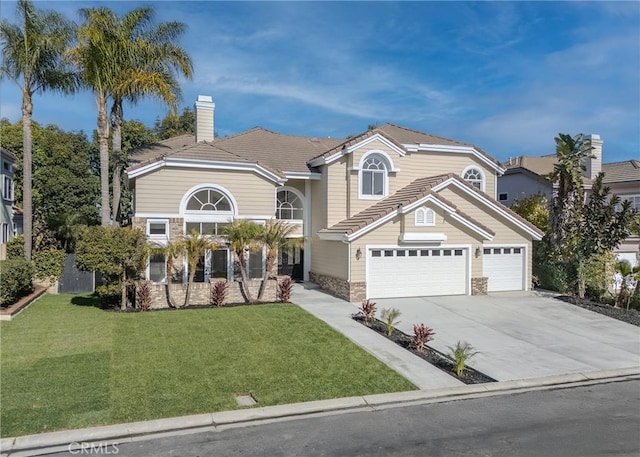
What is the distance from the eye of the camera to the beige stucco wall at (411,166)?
1970 cm

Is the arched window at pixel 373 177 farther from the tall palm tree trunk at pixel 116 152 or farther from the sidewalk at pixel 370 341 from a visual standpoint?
the tall palm tree trunk at pixel 116 152

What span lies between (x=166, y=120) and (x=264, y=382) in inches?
1537

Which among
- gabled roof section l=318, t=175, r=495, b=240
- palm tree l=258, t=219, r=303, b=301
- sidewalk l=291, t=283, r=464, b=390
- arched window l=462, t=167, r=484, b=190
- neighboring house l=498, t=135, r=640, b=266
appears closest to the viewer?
sidewalk l=291, t=283, r=464, b=390

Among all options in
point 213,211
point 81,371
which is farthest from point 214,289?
point 81,371

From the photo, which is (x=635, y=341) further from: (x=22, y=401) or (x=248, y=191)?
(x=22, y=401)

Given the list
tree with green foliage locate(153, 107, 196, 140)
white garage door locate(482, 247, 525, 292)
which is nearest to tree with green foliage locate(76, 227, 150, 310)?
white garage door locate(482, 247, 525, 292)

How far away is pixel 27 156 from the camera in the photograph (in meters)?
17.5

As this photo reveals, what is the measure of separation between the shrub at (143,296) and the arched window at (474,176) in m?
15.2

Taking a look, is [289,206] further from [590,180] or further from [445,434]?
[590,180]

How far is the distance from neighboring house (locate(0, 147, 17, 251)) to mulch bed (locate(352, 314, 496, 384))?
58.6 ft

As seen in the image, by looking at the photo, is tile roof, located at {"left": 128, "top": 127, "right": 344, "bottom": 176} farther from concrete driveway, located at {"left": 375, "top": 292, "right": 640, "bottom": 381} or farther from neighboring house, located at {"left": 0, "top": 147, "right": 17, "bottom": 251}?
concrete driveway, located at {"left": 375, "top": 292, "right": 640, "bottom": 381}

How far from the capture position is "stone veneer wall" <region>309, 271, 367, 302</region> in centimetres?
1705

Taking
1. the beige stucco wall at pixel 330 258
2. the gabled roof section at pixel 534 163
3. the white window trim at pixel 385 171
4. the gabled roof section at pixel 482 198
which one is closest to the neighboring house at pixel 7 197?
the beige stucco wall at pixel 330 258

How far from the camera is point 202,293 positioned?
52.9ft
